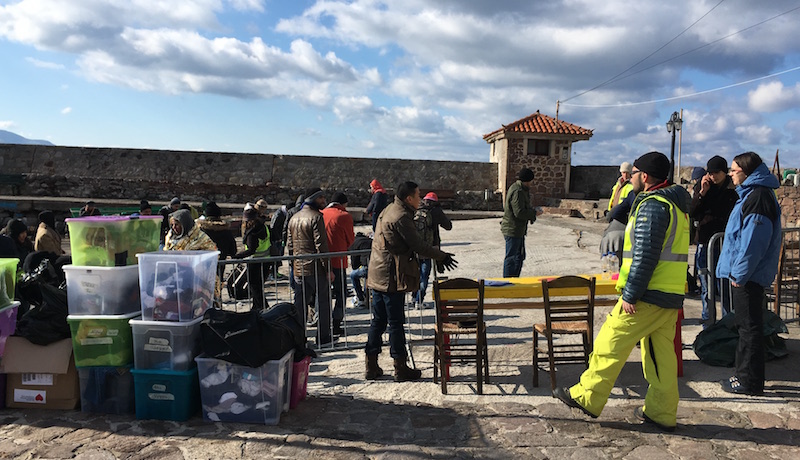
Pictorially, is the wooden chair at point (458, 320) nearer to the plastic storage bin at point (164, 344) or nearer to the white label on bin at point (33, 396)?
the plastic storage bin at point (164, 344)

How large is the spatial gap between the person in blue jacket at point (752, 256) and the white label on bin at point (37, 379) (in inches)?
201

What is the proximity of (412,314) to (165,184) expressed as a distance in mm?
19933

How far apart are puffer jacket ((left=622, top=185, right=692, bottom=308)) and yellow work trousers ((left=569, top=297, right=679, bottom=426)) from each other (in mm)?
81

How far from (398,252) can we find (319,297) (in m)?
1.72

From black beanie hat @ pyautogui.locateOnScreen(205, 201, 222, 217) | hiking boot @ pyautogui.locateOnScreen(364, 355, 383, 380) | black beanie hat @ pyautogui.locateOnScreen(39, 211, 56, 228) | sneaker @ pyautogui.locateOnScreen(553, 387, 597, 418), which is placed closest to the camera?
sneaker @ pyautogui.locateOnScreen(553, 387, 597, 418)

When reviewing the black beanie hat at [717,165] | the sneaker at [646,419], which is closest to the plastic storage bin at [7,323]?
the sneaker at [646,419]

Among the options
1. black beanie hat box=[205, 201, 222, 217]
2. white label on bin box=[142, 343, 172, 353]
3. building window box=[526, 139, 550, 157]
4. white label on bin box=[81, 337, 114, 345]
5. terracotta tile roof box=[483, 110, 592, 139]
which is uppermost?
terracotta tile roof box=[483, 110, 592, 139]

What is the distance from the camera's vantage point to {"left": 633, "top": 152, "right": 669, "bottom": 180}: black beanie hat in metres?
3.78

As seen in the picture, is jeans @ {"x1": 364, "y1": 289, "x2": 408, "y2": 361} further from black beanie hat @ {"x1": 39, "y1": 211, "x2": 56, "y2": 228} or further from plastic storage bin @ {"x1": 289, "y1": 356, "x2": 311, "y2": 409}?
black beanie hat @ {"x1": 39, "y1": 211, "x2": 56, "y2": 228}

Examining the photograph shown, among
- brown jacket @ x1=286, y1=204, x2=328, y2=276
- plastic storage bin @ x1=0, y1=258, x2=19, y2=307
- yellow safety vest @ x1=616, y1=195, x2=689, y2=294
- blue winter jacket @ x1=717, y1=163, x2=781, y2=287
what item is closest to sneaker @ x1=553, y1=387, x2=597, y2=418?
yellow safety vest @ x1=616, y1=195, x2=689, y2=294

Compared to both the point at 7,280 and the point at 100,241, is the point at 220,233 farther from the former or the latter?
the point at 100,241

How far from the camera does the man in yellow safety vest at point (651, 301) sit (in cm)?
361

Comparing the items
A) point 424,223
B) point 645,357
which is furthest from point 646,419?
point 424,223

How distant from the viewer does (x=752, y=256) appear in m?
Answer: 4.13
